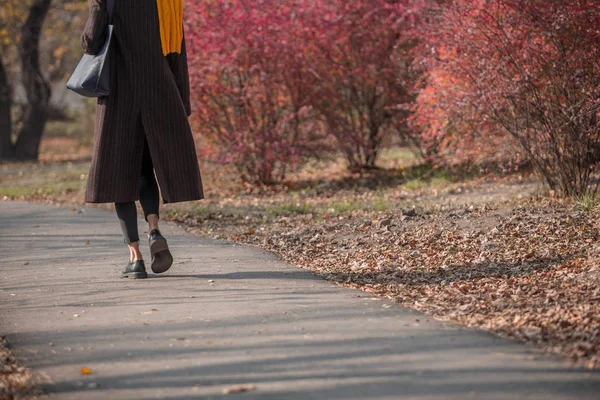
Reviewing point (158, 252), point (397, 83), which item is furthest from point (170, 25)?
point (397, 83)

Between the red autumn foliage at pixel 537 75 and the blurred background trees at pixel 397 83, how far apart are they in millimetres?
14

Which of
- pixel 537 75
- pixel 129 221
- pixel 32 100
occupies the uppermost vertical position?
pixel 537 75

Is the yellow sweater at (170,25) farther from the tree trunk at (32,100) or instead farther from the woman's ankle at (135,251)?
the tree trunk at (32,100)

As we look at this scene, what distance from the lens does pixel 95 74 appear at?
543cm

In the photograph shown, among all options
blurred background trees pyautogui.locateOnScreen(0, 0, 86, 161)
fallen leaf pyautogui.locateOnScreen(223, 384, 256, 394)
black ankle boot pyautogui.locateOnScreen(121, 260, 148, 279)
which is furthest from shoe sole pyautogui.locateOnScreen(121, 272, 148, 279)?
blurred background trees pyautogui.locateOnScreen(0, 0, 86, 161)

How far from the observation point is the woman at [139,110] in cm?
554

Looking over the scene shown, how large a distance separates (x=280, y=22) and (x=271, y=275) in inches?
268

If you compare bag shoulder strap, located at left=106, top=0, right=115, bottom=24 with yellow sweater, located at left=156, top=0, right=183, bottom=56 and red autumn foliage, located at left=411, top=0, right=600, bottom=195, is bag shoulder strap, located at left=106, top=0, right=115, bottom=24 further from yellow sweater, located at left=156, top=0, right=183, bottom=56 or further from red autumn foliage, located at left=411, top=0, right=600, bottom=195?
red autumn foliage, located at left=411, top=0, right=600, bottom=195

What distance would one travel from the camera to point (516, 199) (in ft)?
29.6

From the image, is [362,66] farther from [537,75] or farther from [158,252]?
[158,252]

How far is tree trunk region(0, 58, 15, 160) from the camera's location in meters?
20.5

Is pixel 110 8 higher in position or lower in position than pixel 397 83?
higher

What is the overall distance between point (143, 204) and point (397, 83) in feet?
25.0

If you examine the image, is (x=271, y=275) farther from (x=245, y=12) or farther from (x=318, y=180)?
(x=318, y=180)
